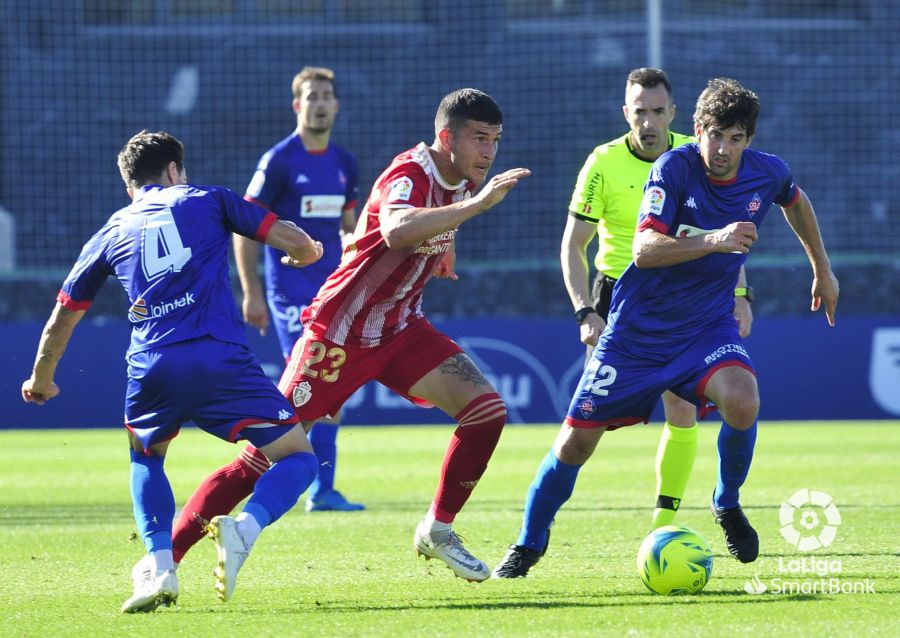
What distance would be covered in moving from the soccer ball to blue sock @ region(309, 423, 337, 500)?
350 centimetres

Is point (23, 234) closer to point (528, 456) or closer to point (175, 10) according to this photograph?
point (175, 10)

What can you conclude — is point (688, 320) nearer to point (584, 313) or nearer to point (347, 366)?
point (584, 313)

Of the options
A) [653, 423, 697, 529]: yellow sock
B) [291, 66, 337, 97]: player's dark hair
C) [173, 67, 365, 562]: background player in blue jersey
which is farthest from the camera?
[291, 66, 337, 97]: player's dark hair

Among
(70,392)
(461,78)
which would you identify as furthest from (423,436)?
(461,78)

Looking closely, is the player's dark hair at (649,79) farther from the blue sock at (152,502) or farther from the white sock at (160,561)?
the white sock at (160,561)

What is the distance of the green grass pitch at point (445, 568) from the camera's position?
194 inches

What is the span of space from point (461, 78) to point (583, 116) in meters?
1.98

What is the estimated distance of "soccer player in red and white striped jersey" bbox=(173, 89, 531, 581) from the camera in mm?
5789

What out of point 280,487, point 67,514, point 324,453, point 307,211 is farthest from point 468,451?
point 67,514

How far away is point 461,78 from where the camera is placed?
21.9m

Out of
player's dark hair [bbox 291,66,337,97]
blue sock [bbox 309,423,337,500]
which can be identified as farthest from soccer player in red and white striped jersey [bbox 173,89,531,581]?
player's dark hair [bbox 291,66,337,97]

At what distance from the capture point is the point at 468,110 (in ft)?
18.9

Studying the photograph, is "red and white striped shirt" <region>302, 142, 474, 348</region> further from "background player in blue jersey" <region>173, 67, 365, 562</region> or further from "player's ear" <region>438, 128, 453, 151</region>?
"background player in blue jersey" <region>173, 67, 365, 562</region>

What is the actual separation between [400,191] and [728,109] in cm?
134
